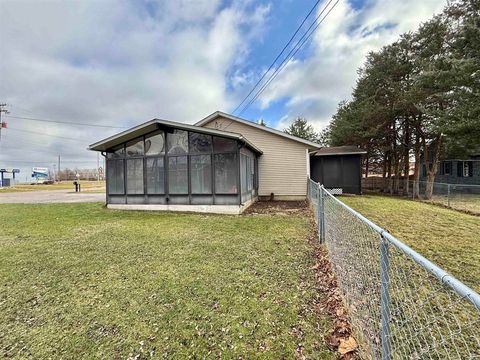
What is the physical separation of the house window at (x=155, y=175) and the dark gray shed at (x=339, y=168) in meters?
8.98

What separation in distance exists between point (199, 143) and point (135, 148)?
298 cm

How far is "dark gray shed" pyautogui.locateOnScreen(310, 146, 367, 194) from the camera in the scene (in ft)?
49.1

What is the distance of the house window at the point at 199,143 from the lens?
9259 millimetres

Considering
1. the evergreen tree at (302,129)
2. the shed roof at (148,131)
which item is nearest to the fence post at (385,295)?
the shed roof at (148,131)

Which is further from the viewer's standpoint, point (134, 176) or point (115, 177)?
point (115, 177)

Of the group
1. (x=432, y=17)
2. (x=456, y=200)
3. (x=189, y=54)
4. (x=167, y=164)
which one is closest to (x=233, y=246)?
(x=167, y=164)

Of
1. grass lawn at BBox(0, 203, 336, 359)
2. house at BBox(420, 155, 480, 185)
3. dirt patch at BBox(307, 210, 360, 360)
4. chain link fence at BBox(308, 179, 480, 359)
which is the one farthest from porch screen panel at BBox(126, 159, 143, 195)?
house at BBox(420, 155, 480, 185)

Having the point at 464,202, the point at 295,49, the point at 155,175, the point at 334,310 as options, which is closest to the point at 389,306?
the point at 334,310

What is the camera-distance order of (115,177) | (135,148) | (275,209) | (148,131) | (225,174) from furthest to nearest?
(115,177) < (135,148) < (148,131) < (275,209) < (225,174)

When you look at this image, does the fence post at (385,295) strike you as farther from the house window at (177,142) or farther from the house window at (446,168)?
the house window at (446,168)

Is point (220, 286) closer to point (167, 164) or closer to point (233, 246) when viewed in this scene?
point (233, 246)

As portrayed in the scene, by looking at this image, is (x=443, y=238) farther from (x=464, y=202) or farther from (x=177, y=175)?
(x=464, y=202)

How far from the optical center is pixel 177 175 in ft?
31.8

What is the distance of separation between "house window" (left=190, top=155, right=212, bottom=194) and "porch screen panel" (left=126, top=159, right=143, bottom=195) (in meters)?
2.42
